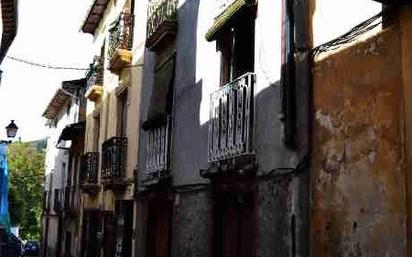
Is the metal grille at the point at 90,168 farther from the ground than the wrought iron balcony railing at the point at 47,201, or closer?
farther from the ground

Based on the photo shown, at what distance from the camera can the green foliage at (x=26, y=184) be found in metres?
40.7

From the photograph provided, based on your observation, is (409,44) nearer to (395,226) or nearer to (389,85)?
(389,85)

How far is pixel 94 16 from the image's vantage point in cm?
2059

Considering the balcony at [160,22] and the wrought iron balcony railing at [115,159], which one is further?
the wrought iron balcony railing at [115,159]

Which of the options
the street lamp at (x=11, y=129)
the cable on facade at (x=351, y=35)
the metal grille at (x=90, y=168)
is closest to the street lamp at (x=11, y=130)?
the street lamp at (x=11, y=129)

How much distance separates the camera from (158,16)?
40.3 feet

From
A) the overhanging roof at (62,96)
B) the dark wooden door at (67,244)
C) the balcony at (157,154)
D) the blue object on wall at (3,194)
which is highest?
the overhanging roof at (62,96)

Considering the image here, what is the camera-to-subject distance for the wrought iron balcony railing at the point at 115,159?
14.2m

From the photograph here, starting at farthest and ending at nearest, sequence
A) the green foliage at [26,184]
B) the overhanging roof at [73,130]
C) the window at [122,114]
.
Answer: the green foliage at [26,184]
the overhanging roof at [73,130]
the window at [122,114]

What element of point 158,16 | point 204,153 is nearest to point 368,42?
point 204,153

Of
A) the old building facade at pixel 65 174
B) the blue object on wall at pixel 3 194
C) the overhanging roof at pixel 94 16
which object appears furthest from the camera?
the old building facade at pixel 65 174

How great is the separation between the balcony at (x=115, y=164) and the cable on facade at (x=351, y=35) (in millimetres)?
8449

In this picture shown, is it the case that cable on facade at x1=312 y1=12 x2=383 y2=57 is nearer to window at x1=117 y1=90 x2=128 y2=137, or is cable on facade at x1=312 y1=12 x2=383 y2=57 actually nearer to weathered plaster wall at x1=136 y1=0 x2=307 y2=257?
weathered plaster wall at x1=136 y1=0 x2=307 y2=257

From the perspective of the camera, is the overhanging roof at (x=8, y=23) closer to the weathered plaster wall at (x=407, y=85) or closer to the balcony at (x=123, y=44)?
the balcony at (x=123, y=44)
